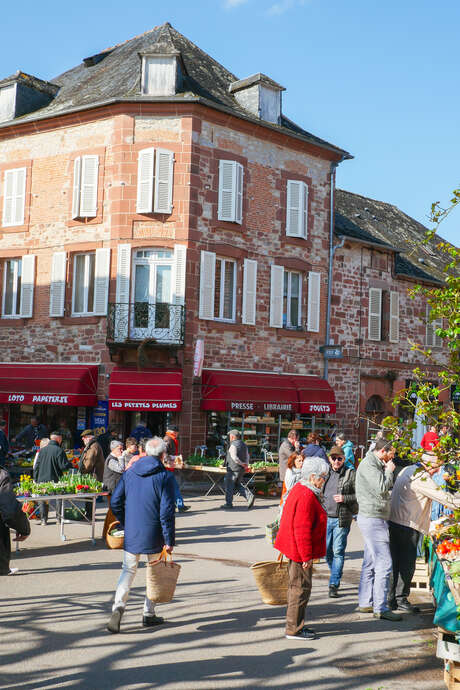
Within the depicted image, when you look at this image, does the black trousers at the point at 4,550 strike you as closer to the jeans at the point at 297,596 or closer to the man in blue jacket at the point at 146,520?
the man in blue jacket at the point at 146,520

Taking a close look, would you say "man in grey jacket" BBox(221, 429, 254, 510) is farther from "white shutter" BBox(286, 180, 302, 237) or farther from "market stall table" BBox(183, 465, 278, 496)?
"white shutter" BBox(286, 180, 302, 237)

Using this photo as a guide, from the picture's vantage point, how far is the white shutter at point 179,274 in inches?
797

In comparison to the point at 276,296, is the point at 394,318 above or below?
below

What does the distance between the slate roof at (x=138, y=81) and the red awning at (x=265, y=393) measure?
23.7ft

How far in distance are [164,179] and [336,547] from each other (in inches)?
540

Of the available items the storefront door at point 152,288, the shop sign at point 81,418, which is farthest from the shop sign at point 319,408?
the shop sign at point 81,418

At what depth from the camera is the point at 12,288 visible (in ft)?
75.4

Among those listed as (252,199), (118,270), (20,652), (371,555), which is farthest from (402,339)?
(20,652)

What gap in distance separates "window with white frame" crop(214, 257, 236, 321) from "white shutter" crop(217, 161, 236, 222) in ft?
4.07

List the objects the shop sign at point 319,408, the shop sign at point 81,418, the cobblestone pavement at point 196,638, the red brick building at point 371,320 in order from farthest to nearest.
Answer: the red brick building at point 371,320
the shop sign at point 319,408
the shop sign at point 81,418
the cobblestone pavement at point 196,638

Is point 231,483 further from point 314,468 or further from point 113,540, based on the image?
point 314,468

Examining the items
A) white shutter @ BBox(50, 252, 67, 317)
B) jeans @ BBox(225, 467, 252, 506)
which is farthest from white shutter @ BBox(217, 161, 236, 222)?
jeans @ BBox(225, 467, 252, 506)

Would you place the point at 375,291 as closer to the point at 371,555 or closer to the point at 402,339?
the point at 402,339

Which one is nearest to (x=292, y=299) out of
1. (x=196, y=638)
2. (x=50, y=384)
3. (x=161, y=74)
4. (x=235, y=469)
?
(x=161, y=74)
